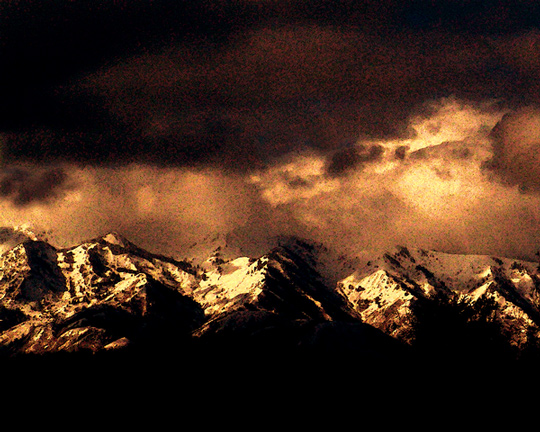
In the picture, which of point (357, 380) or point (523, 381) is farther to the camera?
point (357, 380)

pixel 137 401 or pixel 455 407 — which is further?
pixel 137 401

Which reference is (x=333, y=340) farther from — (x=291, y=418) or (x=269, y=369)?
(x=291, y=418)

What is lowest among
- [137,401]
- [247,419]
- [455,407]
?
[137,401]

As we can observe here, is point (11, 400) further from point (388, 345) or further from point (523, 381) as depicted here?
point (523, 381)

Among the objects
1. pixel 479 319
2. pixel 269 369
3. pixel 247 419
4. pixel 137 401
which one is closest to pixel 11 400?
pixel 137 401

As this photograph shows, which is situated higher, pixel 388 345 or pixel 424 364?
pixel 424 364

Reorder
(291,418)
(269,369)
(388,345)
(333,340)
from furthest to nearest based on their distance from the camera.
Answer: (333,340) → (388,345) → (269,369) → (291,418)

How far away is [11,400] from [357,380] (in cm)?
8254

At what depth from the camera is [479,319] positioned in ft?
364

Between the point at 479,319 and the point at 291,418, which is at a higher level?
the point at 479,319

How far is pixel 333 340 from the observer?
18825 cm

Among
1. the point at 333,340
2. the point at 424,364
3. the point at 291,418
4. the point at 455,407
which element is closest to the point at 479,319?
the point at 424,364

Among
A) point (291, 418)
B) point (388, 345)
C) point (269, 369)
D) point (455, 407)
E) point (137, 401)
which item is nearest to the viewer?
point (455, 407)

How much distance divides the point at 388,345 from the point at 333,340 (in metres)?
21.8
